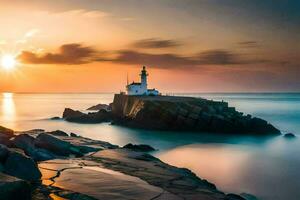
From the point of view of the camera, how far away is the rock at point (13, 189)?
818 centimetres

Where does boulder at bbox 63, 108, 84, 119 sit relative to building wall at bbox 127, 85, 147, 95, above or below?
below

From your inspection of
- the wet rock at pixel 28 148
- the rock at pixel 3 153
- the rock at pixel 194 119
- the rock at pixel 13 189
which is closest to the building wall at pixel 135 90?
the rock at pixel 194 119

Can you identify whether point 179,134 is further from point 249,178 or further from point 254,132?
point 249,178

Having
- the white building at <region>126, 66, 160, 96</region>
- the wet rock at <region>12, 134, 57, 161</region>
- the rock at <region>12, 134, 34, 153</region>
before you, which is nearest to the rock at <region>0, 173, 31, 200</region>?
the wet rock at <region>12, 134, 57, 161</region>

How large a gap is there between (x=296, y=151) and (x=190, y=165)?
543 inches

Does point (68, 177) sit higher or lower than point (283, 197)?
higher

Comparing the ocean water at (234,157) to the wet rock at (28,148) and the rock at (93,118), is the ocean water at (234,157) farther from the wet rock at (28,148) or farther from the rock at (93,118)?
the rock at (93,118)

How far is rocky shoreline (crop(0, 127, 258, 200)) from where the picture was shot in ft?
34.3

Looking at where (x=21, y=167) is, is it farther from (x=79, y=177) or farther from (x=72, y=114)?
(x=72, y=114)

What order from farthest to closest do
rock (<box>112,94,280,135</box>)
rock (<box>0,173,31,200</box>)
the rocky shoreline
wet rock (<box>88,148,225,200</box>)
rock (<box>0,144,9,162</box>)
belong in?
rock (<box>112,94,280,135</box>), wet rock (<box>88,148,225,200</box>), rock (<box>0,144,9,162</box>), the rocky shoreline, rock (<box>0,173,31,200</box>)

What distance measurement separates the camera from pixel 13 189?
8398mm

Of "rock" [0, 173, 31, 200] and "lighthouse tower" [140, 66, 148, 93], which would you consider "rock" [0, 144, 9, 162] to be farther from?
"lighthouse tower" [140, 66, 148, 93]

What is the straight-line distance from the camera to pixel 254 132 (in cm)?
4656

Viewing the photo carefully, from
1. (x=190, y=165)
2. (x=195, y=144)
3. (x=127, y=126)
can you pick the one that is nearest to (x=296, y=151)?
(x=195, y=144)
